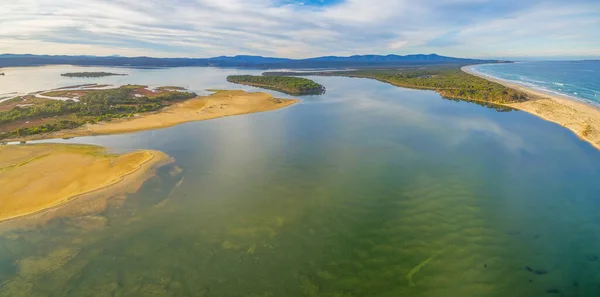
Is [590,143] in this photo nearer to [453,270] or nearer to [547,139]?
[547,139]

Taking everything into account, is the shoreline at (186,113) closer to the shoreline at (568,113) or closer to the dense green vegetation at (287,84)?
the dense green vegetation at (287,84)

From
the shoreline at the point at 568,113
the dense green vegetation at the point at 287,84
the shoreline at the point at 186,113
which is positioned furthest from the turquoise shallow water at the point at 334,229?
the dense green vegetation at the point at 287,84

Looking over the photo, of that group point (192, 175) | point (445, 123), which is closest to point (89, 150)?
point (192, 175)

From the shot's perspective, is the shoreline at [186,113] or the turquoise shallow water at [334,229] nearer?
the turquoise shallow water at [334,229]

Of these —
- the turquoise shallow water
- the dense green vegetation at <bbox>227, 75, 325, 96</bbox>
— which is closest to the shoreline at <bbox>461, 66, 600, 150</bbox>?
the turquoise shallow water

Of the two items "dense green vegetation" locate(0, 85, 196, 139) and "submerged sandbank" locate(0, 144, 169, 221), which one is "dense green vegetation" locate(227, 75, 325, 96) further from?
"submerged sandbank" locate(0, 144, 169, 221)

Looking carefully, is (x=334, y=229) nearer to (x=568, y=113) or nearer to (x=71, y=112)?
(x=568, y=113)

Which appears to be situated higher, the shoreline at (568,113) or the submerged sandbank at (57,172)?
the shoreline at (568,113)
